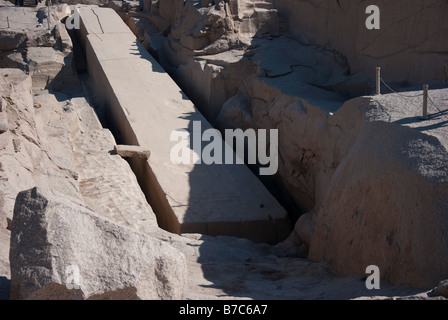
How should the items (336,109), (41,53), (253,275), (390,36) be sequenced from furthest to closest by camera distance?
(41,53)
(390,36)
(336,109)
(253,275)

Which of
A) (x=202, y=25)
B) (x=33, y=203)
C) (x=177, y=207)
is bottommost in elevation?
(x=177, y=207)

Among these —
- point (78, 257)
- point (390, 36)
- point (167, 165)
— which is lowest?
point (167, 165)

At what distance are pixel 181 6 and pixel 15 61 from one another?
9.58ft

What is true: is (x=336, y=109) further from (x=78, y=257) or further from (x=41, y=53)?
(x=41, y=53)

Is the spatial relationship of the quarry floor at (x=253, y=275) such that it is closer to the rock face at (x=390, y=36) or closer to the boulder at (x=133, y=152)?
the rock face at (x=390, y=36)

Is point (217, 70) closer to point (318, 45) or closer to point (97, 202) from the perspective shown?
point (318, 45)

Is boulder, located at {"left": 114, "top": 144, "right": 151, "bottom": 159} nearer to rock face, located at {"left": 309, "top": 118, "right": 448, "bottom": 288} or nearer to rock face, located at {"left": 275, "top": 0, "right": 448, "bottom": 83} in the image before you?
rock face, located at {"left": 275, "top": 0, "right": 448, "bottom": 83}

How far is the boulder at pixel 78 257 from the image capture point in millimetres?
2668

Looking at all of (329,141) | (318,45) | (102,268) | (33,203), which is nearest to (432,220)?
(102,268)

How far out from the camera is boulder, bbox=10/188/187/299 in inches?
105

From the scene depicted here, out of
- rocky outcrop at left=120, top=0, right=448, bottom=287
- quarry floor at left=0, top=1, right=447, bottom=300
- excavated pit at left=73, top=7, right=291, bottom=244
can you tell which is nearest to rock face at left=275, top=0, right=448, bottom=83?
rocky outcrop at left=120, top=0, right=448, bottom=287

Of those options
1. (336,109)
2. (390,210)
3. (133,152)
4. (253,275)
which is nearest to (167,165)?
(133,152)

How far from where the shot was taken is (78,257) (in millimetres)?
2748

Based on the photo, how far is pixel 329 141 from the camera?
5.73 m
